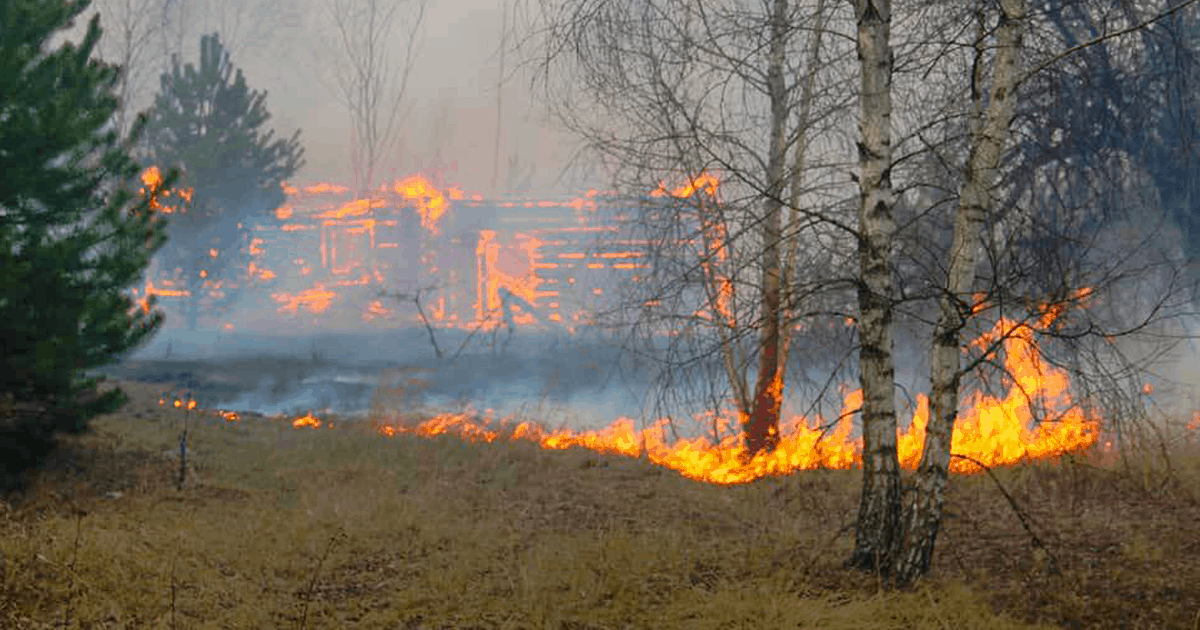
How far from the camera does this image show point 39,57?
9.88 metres

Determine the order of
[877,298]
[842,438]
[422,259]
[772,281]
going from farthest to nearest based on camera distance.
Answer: [422,259] < [842,438] < [772,281] < [877,298]

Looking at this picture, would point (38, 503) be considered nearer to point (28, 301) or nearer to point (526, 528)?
point (28, 301)

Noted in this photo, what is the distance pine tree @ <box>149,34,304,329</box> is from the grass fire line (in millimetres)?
19254

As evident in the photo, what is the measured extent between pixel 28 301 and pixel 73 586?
454 cm

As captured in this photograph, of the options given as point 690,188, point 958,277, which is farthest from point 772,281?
A: point 958,277

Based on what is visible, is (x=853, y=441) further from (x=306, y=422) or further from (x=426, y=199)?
(x=426, y=199)

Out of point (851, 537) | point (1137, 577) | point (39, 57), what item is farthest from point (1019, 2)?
point (39, 57)

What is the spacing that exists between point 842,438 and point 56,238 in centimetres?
1060

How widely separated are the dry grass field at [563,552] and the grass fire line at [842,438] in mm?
658

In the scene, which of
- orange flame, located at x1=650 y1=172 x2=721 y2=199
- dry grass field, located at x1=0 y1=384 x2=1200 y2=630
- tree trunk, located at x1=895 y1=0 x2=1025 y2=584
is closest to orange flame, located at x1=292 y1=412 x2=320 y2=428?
dry grass field, located at x1=0 y1=384 x2=1200 y2=630

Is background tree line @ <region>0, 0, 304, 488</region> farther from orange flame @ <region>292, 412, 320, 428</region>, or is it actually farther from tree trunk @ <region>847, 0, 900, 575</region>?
tree trunk @ <region>847, 0, 900, 575</region>

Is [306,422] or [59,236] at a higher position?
[59,236]

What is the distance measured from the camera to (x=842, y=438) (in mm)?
13906

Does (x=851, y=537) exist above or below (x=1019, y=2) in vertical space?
below
